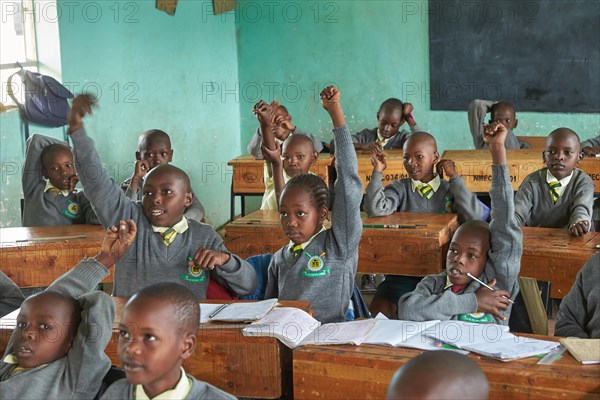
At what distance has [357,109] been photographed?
299 inches

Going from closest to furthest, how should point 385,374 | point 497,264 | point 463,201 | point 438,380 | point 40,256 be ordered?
point 438,380 → point 385,374 → point 497,264 → point 40,256 → point 463,201

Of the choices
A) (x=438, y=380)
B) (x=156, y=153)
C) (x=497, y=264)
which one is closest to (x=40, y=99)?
(x=156, y=153)

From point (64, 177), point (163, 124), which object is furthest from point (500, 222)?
point (163, 124)

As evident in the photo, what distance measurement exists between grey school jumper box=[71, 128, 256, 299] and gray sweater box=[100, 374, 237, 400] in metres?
0.95

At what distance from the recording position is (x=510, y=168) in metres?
4.97

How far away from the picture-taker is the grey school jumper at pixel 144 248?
9.75ft

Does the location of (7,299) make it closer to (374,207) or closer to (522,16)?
(374,207)

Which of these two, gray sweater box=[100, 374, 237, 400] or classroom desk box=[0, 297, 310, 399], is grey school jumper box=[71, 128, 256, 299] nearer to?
classroom desk box=[0, 297, 310, 399]

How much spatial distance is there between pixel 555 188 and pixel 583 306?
5.70 feet

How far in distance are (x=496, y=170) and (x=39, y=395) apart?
61.4 inches

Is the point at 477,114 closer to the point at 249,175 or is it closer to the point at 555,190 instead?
the point at 249,175

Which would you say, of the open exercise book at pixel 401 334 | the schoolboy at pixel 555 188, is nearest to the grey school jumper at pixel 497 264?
the open exercise book at pixel 401 334

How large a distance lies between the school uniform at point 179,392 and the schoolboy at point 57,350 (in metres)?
0.13

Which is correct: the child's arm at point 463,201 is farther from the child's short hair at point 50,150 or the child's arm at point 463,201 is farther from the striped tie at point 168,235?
the child's short hair at point 50,150
